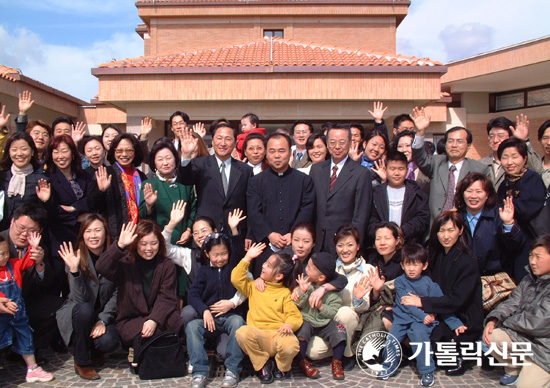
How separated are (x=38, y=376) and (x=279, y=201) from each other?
2804 mm

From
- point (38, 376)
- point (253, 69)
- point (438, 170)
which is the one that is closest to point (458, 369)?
point (438, 170)

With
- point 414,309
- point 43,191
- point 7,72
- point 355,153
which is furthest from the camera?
point 7,72

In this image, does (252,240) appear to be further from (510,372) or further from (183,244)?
(510,372)

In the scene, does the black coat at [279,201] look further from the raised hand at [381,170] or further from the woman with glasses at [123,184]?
the woman with glasses at [123,184]

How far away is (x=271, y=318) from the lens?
170 inches

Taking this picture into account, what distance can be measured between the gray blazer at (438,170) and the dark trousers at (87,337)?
3626 mm

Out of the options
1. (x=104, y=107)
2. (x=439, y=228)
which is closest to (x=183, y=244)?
(x=439, y=228)

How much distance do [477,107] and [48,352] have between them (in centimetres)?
1373

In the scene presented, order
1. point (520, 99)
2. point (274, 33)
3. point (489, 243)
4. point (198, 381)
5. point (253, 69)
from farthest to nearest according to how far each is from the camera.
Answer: point (274, 33)
point (520, 99)
point (253, 69)
point (489, 243)
point (198, 381)

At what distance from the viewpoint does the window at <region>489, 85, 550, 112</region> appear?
13289 mm

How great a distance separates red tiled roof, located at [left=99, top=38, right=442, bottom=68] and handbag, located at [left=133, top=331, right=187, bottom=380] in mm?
7145

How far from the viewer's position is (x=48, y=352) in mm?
4895

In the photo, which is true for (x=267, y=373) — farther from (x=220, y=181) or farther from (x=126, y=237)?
(x=220, y=181)

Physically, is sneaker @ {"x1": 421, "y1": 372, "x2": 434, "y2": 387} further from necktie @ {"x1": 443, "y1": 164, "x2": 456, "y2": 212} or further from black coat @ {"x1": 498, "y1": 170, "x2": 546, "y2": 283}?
necktie @ {"x1": 443, "y1": 164, "x2": 456, "y2": 212}
